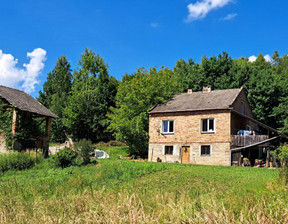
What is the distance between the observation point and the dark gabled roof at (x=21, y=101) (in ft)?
103

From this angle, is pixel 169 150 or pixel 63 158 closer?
pixel 63 158

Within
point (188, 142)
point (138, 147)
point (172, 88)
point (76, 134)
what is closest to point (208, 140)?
point (188, 142)

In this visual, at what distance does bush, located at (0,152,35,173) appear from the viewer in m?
23.0

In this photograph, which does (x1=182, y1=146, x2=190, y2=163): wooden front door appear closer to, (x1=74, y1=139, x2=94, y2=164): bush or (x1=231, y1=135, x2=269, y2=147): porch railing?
(x1=231, y1=135, x2=269, y2=147): porch railing

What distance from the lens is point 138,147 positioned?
38031 millimetres

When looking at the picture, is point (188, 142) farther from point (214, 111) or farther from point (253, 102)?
point (253, 102)

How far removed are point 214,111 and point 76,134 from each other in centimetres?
2607

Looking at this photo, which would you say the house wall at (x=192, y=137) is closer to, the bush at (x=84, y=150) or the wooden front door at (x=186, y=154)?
the wooden front door at (x=186, y=154)

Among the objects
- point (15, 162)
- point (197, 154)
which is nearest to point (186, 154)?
point (197, 154)

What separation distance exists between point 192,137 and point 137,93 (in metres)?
9.66

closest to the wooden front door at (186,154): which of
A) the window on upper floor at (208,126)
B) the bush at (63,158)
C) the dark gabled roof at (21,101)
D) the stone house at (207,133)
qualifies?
the stone house at (207,133)

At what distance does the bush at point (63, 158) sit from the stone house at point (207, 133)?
12.8 metres

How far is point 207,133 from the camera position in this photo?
32062 millimetres

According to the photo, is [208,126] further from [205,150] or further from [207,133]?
[205,150]
